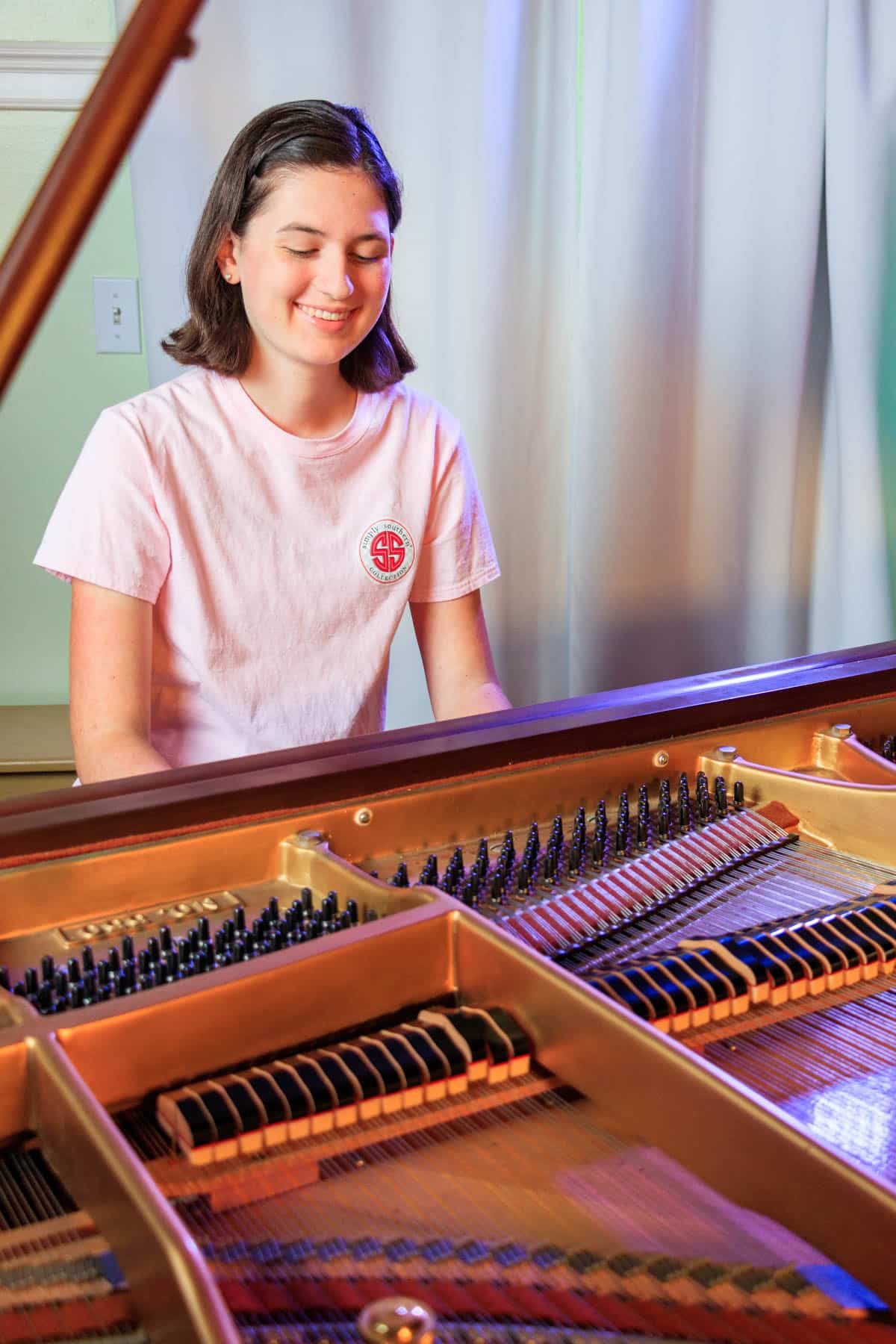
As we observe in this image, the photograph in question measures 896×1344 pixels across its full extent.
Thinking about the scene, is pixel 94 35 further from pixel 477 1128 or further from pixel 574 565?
pixel 477 1128

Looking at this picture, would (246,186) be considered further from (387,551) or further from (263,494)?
(387,551)

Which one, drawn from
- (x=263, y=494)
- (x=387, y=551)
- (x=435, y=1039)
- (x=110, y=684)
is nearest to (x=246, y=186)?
(x=263, y=494)

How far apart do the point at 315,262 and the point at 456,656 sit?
0.67m

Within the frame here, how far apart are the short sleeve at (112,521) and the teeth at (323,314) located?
300 millimetres

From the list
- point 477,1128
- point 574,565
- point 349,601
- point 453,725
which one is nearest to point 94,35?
point 574,565

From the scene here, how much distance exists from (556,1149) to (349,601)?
4.21 ft

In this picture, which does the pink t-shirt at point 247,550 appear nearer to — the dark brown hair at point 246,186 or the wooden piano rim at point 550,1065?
the dark brown hair at point 246,186

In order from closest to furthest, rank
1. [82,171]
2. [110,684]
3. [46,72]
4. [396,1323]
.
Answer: [82,171], [396,1323], [110,684], [46,72]

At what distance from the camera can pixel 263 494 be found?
2.09 metres

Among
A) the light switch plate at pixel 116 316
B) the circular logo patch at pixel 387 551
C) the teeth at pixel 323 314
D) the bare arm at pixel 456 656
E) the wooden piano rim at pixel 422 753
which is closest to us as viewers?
the wooden piano rim at pixel 422 753

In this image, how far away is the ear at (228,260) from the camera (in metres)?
2.07

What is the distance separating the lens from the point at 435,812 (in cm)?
136

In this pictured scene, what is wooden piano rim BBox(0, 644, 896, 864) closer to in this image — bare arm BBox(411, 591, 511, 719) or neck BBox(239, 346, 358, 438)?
bare arm BBox(411, 591, 511, 719)

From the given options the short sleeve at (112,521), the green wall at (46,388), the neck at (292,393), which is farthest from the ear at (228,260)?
the green wall at (46,388)
